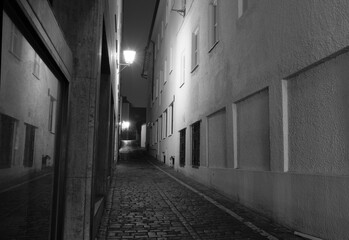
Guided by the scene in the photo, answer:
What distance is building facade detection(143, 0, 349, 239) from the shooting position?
493 cm

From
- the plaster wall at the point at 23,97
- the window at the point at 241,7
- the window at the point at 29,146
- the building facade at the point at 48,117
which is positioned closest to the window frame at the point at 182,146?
the window at the point at 241,7

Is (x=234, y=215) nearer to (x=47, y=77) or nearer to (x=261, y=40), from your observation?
(x=261, y=40)

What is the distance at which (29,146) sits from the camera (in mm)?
2516

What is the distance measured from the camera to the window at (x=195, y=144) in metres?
13.3

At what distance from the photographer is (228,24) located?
9656 mm

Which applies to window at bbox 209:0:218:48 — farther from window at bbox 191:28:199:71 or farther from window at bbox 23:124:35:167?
window at bbox 23:124:35:167

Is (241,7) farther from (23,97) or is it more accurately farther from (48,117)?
(23,97)

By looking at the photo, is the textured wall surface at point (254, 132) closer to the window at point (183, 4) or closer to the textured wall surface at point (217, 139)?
the textured wall surface at point (217, 139)

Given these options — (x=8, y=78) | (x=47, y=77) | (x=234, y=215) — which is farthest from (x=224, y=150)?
(x=8, y=78)

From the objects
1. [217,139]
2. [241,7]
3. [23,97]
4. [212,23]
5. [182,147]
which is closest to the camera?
[23,97]

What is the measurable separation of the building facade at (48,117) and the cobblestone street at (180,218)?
67.7 inches

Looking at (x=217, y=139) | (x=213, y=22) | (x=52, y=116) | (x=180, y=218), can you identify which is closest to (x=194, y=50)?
(x=213, y=22)

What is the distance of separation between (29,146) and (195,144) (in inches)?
452

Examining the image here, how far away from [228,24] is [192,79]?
193 inches
